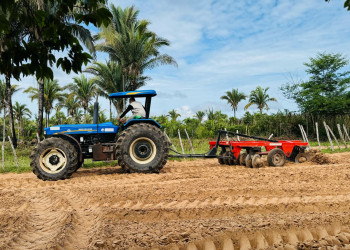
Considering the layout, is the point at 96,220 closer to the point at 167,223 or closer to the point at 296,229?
the point at 167,223

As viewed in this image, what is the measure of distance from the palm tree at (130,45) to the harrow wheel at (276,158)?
1519 centimetres

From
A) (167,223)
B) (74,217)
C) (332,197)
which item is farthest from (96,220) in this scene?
(332,197)

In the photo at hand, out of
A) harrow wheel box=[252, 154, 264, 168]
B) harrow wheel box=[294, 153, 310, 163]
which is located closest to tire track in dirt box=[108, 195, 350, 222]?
harrow wheel box=[252, 154, 264, 168]

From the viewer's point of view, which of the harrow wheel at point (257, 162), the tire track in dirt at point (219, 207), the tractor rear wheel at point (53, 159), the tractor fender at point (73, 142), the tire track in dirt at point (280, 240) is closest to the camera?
the tire track in dirt at point (280, 240)

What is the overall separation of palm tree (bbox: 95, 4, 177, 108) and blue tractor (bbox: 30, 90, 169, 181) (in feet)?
46.0

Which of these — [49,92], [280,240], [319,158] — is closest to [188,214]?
[280,240]

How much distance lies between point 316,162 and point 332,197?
4272 millimetres

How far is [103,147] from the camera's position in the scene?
7.52m

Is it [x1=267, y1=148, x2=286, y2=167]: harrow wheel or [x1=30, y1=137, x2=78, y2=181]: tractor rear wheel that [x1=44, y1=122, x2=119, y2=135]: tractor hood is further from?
[x1=267, y1=148, x2=286, y2=167]: harrow wheel

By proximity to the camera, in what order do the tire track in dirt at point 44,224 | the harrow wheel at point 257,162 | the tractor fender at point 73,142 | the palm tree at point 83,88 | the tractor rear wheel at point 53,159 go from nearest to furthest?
the tire track in dirt at point 44,224, the tractor rear wheel at point 53,159, the tractor fender at point 73,142, the harrow wheel at point 257,162, the palm tree at point 83,88

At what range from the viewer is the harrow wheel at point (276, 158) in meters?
8.27

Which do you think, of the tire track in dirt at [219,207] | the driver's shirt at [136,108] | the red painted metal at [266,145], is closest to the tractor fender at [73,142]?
the driver's shirt at [136,108]

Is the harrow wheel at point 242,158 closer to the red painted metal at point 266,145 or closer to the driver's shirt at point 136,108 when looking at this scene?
the red painted metal at point 266,145

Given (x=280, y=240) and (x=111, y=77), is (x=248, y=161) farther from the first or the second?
(x=111, y=77)
